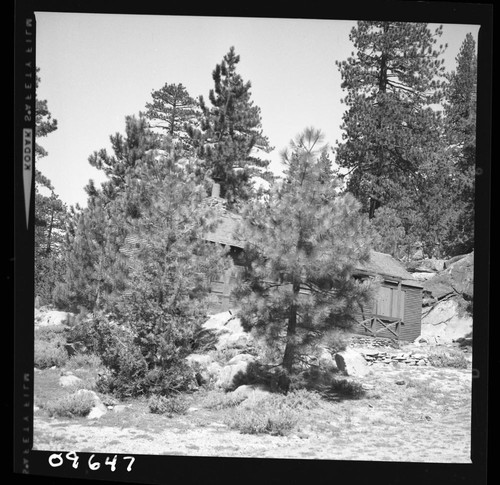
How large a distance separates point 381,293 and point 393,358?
4.58 feet

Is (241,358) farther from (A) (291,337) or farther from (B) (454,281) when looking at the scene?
(B) (454,281)

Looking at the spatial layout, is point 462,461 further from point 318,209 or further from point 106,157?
point 106,157

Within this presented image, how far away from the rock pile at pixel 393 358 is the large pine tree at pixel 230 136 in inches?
154

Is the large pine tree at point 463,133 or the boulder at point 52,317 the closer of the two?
the large pine tree at point 463,133

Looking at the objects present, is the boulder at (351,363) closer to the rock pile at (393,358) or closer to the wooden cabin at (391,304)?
the rock pile at (393,358)

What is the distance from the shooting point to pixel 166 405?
8438 mm

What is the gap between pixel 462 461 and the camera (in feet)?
24.0

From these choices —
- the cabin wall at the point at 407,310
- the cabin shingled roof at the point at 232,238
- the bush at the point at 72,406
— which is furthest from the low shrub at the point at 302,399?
the bush at the point at 72,406

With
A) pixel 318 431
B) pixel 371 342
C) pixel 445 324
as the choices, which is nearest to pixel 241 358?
pixel 318 431

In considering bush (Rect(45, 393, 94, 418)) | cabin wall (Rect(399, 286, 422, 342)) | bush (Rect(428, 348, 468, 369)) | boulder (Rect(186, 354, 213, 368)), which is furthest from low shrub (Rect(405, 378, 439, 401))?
bush (Rect(45, 393, 94, 418))

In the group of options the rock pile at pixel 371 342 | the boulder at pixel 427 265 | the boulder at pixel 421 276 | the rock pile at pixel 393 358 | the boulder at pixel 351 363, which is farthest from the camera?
the boulder at pixel 421 276

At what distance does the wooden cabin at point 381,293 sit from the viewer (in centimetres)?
925

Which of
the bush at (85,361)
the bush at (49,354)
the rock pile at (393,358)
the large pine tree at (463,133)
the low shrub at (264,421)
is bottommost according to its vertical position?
the low shrub at (264,421)

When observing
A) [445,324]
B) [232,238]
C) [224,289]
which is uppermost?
[232,238]
